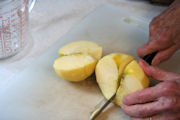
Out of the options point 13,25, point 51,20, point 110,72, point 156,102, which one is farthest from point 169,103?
point 51,20

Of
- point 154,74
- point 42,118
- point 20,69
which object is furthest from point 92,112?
point 20,69

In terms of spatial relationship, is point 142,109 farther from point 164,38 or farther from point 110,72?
point 164,38

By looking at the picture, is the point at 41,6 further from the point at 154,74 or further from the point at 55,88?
the point at 154,74

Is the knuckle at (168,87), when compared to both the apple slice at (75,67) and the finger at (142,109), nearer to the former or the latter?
the finger at (142,109)

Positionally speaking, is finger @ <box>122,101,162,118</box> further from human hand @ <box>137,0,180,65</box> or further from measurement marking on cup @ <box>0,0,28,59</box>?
measurement marking on cup @ <box>0,0,28,59</box>

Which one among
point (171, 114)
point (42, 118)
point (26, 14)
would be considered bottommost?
point (42, 118)

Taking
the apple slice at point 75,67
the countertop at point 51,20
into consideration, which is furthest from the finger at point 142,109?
the countertop at point 51,20

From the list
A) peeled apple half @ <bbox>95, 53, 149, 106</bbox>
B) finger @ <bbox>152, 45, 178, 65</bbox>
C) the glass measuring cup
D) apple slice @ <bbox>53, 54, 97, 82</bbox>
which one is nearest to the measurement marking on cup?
the glass measuring cup
